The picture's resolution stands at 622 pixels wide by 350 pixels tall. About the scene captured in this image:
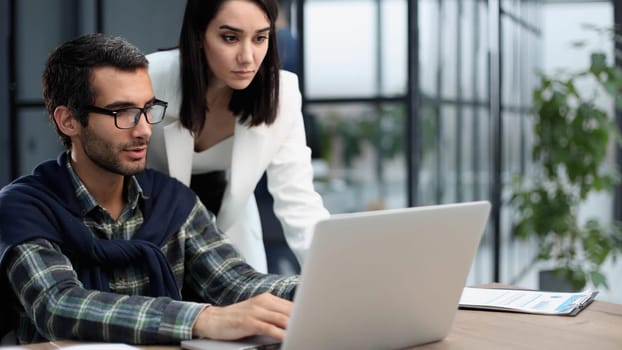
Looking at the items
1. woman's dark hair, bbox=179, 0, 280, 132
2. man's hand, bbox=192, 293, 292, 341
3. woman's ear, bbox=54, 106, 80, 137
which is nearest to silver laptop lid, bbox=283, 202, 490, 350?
man's hand, bbox=192, 293, 292, 341

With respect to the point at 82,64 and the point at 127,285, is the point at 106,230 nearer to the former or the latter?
the point at 127,285

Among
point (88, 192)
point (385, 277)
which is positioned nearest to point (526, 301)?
point (385, 277)

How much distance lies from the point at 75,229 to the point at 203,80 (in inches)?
28.5

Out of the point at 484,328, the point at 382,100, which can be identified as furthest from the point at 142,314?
the point at 382,100

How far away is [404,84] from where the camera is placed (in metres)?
4.65

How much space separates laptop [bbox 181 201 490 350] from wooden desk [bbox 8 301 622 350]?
57 mm

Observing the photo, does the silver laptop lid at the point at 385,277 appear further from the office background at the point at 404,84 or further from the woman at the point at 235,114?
the office background at the point at 404,84

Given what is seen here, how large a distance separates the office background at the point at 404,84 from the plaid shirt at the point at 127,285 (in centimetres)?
132

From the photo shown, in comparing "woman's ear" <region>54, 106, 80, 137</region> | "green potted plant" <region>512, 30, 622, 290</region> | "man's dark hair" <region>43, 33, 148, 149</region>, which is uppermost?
"man's dark hair" <region>43, 33, 148, 149</region>

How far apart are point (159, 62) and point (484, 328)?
3.88 feet

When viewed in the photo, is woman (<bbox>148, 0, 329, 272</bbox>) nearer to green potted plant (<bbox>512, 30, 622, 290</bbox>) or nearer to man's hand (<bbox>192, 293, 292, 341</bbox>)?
man's hand (<bbox>192, 293, 292, 341</bbox>)

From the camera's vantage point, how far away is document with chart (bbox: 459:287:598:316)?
1675mm

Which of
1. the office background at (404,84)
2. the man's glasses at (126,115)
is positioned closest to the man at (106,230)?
the man's glasses at (126,115)

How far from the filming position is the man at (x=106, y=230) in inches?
58.8
